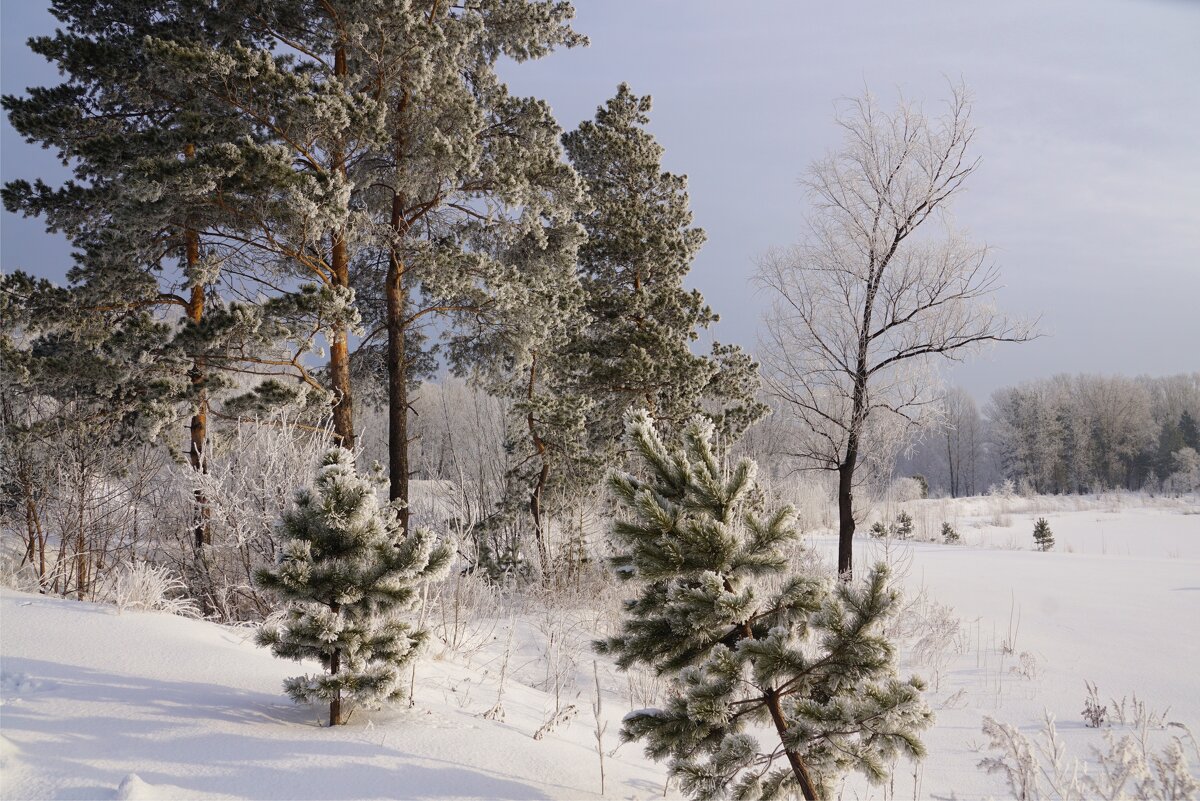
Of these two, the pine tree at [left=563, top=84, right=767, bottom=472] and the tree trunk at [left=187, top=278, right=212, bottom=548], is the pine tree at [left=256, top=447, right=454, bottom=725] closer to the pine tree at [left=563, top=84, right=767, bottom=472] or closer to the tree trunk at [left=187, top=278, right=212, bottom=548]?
the tree trunk at [left=187, top=278, right=212, bottom=548]

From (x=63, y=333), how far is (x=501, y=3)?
317 inches

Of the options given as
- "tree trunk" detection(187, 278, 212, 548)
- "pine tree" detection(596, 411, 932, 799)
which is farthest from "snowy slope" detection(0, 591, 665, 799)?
"tree trunk" detection(187, 278, 212, 548)

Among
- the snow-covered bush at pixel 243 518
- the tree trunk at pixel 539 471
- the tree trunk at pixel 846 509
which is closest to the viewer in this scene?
the snow-covered bush at pixel 243 518

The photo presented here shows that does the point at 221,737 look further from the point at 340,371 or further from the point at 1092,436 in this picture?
the point at 1092,436

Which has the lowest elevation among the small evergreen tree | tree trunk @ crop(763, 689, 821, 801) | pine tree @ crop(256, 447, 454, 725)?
the small evergreen tree

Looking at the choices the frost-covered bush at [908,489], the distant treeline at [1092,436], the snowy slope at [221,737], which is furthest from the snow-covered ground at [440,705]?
the distant treeline at [1092,436]

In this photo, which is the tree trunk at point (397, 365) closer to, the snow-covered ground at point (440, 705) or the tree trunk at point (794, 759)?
the snow-covered ground at point (440, 705)

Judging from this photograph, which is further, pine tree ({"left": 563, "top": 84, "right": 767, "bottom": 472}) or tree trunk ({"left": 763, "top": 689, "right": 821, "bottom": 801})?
pine tree ({"left": 563, "top": 84, "right": 767, "bottom": 472})

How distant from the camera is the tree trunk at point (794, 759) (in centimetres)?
295

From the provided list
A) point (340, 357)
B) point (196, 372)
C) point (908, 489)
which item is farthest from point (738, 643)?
point (908, 489)

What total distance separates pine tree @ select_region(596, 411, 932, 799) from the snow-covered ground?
686mm

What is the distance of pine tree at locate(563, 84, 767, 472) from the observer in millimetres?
12789

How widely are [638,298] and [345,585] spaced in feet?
33.0

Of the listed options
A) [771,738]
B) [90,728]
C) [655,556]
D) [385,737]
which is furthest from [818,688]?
[90,728]
